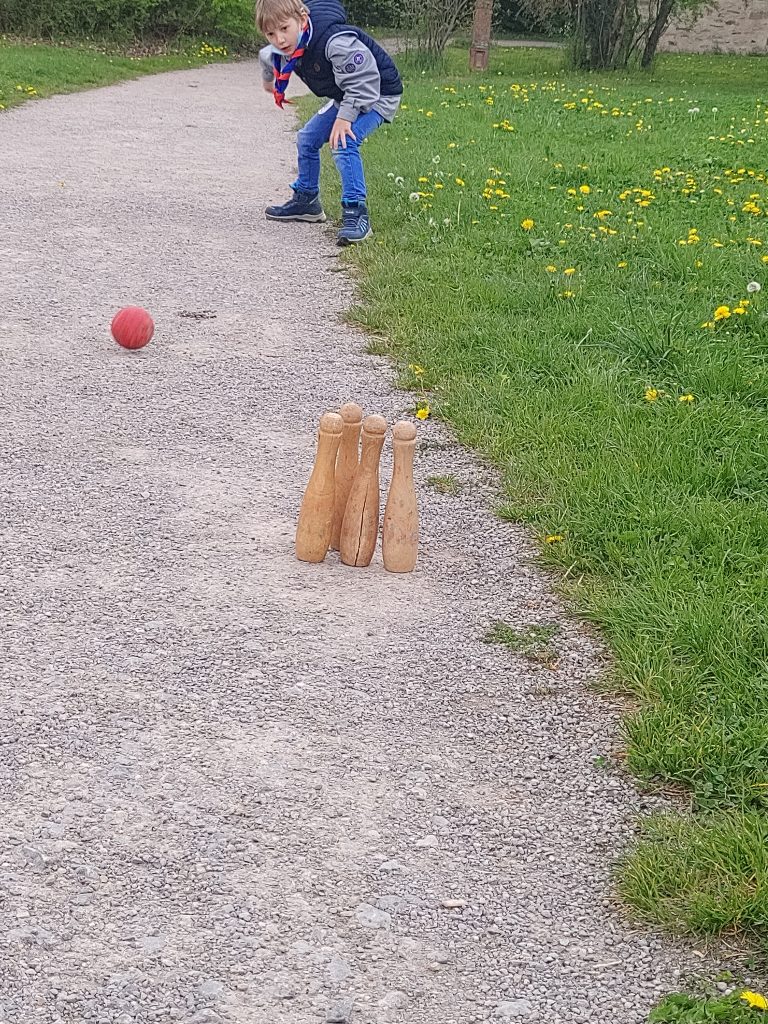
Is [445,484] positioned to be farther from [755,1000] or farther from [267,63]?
[267,63]

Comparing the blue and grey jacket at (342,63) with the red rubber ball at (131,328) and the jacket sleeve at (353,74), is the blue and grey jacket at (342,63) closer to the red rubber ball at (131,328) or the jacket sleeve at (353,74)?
the jacket sleeve at (353,74)

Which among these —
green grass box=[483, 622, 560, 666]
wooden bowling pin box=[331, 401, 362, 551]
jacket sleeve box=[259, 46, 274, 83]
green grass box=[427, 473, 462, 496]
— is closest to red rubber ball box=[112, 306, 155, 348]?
green grass box=[427, 473, 462, 496]

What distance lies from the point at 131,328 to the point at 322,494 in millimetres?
2513

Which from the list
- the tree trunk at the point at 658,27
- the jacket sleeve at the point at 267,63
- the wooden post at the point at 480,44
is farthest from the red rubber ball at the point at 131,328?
the tree trunk at the point at 658,27

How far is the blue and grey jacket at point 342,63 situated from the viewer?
784cm

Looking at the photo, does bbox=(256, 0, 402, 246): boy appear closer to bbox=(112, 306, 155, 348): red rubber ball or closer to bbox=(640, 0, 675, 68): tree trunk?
bbox=(112, 306, 155, 348): red rubber ball

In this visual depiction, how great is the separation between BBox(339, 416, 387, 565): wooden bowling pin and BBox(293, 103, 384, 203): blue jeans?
15.7 feet

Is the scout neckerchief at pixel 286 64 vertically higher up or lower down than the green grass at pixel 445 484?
higher up

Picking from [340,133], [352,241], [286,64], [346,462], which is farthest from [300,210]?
[346,462]

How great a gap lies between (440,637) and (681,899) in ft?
4.13

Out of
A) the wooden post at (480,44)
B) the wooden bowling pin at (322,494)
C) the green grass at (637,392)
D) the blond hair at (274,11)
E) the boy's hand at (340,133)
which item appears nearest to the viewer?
the green grass at (637,392)

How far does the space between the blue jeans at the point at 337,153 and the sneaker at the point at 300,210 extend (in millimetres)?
77

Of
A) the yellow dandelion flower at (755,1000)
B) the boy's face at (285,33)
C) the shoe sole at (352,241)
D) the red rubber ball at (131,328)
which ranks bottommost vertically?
the yellow dandelion flower at (755,1000)

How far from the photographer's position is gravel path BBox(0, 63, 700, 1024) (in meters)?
2.34
